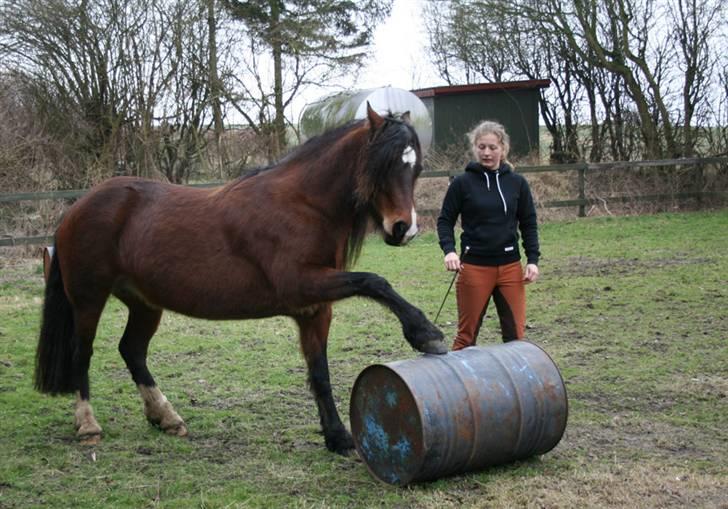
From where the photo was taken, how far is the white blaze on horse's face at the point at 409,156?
459 cm

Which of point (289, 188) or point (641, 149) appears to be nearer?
point (289, 188)

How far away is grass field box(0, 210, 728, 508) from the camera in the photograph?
4172mm

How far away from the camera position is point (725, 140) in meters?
20.8

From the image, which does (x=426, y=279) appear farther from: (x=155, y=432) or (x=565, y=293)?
(x=155, y=432)

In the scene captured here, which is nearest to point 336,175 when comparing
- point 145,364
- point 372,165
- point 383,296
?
point 372,165

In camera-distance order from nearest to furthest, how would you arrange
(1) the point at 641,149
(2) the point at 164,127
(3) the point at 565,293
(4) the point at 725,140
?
(3) the point at 565,293
(2) the point at 164,127
(4) the point at 725,140
(1) the point at 641,149

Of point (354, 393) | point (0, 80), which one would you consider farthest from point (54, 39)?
point (354, 393)

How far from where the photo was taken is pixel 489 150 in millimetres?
5133

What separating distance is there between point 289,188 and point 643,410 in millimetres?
2875

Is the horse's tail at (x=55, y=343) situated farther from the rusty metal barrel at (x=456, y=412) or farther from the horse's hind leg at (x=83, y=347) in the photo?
the rusty metal barrel at (x=456, y=412)

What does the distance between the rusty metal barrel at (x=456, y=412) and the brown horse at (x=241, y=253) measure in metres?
0.26

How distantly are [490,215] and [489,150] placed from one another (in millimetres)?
417

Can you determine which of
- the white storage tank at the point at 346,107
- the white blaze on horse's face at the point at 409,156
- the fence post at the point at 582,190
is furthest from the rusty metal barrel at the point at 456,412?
the white storage tank at the point at 346,107

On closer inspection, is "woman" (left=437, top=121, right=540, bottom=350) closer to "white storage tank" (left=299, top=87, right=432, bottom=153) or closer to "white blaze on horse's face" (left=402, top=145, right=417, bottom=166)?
"white blaze on horse's face" (left=402, top=145, right=417, bottom=166)
